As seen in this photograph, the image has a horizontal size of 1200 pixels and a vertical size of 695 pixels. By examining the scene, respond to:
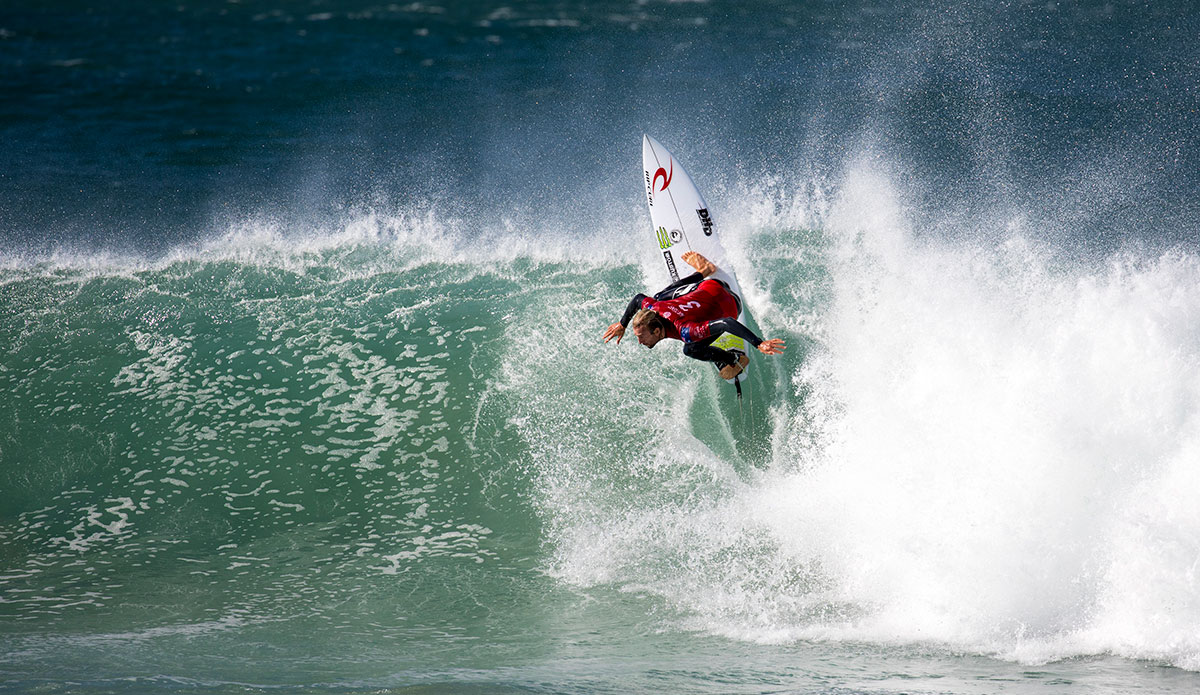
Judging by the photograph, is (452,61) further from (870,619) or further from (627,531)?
(870,619)

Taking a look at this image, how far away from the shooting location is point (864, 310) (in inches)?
293

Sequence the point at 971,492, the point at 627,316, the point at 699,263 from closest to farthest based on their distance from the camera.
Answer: the point at 971,492 → the point at 627,316 → the point at 699,263

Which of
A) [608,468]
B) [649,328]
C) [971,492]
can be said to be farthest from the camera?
[608,468]

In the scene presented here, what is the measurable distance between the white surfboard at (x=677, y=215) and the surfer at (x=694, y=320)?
0.66 meters

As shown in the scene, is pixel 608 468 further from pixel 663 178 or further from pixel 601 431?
pixel 663 178

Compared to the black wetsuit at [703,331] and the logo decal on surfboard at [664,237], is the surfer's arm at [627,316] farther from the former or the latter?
the logo decal on surfboard at [664,237]

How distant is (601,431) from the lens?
697cm

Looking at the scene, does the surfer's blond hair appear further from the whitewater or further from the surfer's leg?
the whitewater

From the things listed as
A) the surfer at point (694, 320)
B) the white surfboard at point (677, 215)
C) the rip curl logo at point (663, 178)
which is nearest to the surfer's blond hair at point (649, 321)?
the surfer at point (694, 320)

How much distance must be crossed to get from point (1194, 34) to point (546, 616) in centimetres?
1820

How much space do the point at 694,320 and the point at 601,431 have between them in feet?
4.55

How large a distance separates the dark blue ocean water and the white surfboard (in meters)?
0.90

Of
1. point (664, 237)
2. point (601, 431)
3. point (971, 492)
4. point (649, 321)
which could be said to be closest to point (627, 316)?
point (649, 321)

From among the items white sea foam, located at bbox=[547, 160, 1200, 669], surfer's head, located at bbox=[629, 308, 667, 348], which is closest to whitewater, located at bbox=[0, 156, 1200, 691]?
white sea foam, located at bbox=[547, 160, 1200, 669]
